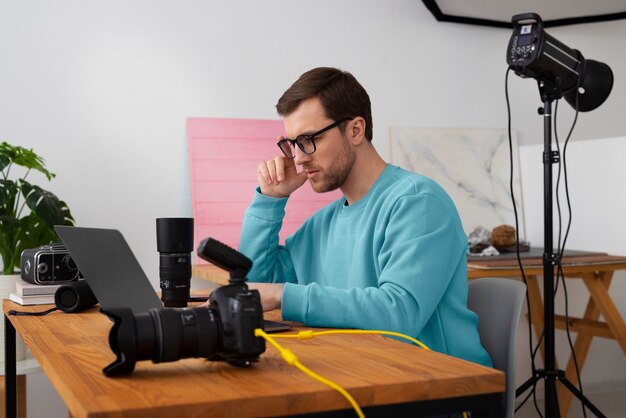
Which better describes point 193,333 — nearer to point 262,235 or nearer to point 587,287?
point 262,235

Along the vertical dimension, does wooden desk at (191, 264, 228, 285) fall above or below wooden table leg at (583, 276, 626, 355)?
above

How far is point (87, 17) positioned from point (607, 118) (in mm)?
2617

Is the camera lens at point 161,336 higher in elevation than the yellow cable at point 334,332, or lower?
higher

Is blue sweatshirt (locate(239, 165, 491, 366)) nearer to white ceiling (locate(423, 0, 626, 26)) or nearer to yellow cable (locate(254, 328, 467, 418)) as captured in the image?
yellow cable (locate(254, 328, 467, 418))

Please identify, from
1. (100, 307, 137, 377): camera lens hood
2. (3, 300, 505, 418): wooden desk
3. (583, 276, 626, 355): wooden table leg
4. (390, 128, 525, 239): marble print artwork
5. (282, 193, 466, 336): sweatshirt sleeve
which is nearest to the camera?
(3, 300, 505, 418): wooden desk

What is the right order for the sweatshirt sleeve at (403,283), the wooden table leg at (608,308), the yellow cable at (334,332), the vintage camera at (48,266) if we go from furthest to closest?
the wooden table leg at (608,308) → the vintage camera at (48,266) → the sweatshirt sleeve at (403,283) → the yellow cable at (334,332)

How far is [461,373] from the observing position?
3.30 ft

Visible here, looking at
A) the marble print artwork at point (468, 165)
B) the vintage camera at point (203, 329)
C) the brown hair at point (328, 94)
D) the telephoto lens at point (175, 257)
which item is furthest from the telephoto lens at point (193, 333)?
the marble print artwork at point (468, 165)

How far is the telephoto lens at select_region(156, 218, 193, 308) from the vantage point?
1.72m

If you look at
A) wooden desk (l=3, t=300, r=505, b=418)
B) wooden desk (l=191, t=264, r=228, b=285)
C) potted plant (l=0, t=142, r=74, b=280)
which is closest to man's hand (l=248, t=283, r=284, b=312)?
wooden desk (l=3, t=300, r=505, b=418)

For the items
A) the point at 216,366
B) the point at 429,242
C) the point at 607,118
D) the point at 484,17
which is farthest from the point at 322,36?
the point at 216,366

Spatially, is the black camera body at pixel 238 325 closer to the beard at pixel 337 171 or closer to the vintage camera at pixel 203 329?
the vintage camera at pixel 203 329

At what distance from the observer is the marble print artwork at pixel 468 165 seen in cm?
363

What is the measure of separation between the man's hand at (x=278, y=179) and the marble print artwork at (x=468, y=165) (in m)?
1.65
